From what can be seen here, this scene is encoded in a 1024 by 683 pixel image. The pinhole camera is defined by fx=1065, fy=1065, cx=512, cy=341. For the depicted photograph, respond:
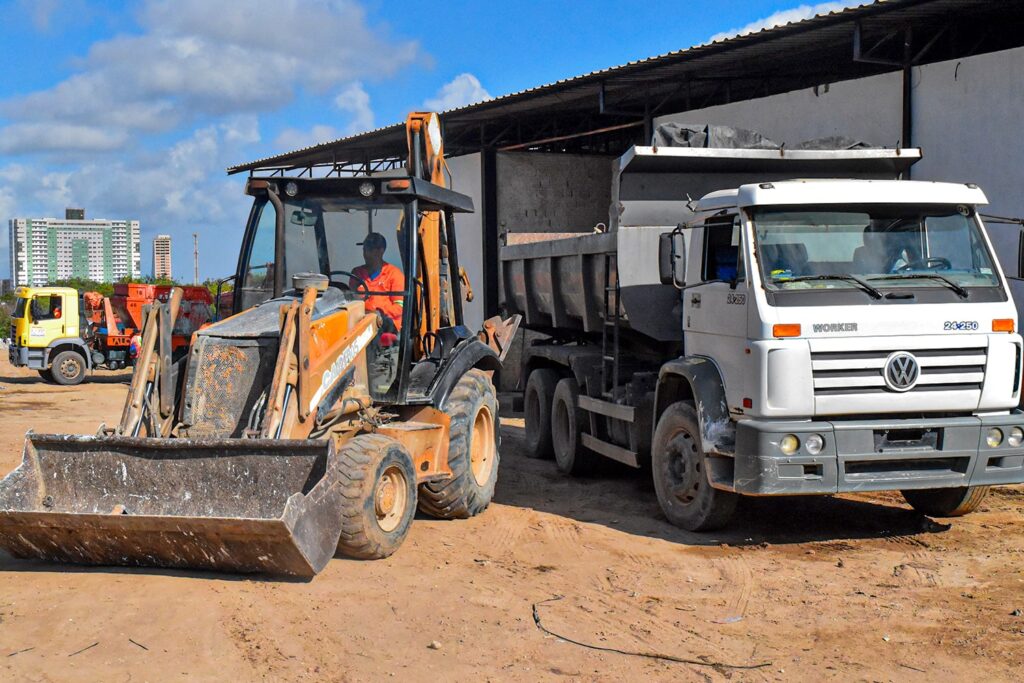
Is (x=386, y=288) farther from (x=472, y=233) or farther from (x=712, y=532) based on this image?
(x=472, y=233)

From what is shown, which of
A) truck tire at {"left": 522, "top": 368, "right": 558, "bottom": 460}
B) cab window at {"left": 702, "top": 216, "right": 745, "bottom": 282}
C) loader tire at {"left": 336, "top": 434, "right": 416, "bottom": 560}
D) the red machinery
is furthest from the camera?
the red machinery

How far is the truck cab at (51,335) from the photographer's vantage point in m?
23.9

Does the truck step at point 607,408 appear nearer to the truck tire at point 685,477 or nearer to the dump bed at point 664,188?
the dump bed at point 664,188

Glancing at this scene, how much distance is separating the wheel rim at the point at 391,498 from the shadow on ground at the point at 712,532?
2031 millimetres

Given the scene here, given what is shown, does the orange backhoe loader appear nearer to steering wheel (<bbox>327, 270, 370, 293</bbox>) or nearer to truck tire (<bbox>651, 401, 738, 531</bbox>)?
steering wheel (<bbox>327, 270, 370, 293</bbox>)

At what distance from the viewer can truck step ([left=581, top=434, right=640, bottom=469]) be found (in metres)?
9.30

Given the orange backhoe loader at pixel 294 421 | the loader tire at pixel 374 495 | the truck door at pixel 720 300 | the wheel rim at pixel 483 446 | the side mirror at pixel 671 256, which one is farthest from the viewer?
the wheel rim at pixel 483 446

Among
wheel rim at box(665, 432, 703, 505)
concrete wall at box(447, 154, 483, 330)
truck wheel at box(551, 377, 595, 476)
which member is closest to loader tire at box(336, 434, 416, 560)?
wheel rim at box(665, 432, 703, 505)

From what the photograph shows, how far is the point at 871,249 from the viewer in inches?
289

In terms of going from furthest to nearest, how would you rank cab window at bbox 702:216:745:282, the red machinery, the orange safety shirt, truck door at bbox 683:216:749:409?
the red machinery
the orange safety shirt
cab window at bbox 702:216:745:282
truck door at bbox 683:216:749:409

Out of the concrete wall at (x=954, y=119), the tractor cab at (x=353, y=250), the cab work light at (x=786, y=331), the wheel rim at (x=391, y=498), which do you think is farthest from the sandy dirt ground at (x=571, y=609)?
the concrete wall at (x=954, y=119)

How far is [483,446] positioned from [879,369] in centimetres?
324

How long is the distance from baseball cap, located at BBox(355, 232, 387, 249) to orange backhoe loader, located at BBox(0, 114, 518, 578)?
0.03 feet

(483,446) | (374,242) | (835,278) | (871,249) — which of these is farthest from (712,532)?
(374,242)
